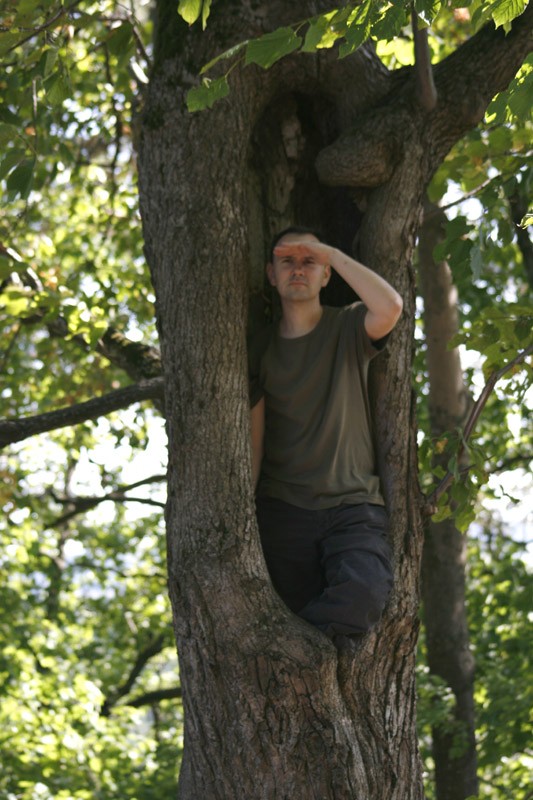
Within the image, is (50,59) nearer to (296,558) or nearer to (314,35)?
(314,35)

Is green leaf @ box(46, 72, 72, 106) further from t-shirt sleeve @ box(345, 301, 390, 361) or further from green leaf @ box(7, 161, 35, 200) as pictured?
t-shirt sleeve @ box(345, 301, 390, 361)

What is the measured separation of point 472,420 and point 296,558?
0.95 meters

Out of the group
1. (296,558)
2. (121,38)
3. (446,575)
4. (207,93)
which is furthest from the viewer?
(446,575)

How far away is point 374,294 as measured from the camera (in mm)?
3201

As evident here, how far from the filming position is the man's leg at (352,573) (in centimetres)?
283

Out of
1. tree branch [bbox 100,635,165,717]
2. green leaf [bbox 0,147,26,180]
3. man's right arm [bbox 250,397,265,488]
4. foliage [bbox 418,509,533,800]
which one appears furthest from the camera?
tree branch [bbox 100,635,165,717]

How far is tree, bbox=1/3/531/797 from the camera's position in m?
2.64

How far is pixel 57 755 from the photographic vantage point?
291 inches

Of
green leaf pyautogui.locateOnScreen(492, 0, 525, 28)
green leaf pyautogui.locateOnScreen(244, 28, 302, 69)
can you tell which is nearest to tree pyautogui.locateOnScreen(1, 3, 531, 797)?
green leaf pyautogui.locateOnScreen(244, 28, 302, 69)

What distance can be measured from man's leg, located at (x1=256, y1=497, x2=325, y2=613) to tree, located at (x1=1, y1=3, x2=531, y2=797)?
0.29 metres

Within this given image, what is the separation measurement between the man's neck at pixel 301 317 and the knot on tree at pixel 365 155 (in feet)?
1.79

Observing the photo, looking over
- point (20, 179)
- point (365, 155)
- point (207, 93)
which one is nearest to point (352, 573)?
point (207, 93)

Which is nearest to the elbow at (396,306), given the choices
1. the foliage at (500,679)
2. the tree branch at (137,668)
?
the foliage at (500,679)

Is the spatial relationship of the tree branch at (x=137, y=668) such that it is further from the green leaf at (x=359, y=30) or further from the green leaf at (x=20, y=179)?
the green leaf at (x=359, y=30)
